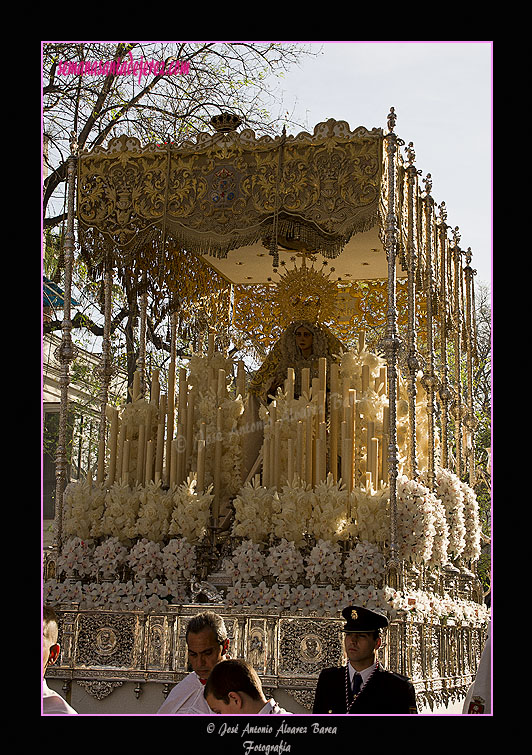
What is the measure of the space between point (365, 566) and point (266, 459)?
60.0 inches

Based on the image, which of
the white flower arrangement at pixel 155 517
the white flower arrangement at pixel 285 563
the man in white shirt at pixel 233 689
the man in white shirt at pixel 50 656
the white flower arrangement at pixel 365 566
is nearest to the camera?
the man in white shirt at pixel 233 689

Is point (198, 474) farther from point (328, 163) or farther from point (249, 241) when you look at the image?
point (328, 163)

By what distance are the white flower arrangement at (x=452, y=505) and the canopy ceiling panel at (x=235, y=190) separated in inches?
99.6

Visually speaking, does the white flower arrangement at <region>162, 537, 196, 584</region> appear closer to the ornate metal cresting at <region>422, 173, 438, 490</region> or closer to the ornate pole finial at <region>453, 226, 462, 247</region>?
the ornate metal cresting at <region>422, 173, 438, 490</region>

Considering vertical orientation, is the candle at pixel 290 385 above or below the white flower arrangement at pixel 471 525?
above

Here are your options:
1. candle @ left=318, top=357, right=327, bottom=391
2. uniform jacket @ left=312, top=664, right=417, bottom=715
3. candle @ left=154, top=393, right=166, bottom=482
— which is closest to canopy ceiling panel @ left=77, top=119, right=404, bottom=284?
candle @ left=318, top=357, right=327, bottom=391

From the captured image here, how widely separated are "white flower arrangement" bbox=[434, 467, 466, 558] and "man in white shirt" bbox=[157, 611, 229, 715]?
17.1 feet

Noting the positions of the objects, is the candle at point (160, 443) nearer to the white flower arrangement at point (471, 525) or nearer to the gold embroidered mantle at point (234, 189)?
the gold embroidered mantle at point (234, 189)

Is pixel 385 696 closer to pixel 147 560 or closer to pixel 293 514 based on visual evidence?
pixel 293 514

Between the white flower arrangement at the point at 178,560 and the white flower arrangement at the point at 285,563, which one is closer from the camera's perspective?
the white flower arrangement at the point at 285,563

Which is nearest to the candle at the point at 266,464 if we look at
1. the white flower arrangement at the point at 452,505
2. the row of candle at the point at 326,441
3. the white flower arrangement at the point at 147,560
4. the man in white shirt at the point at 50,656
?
the row of candle at the point at 326,441

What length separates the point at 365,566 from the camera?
815cm

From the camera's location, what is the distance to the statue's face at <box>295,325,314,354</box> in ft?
35.0

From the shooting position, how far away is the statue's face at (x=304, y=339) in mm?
10680
